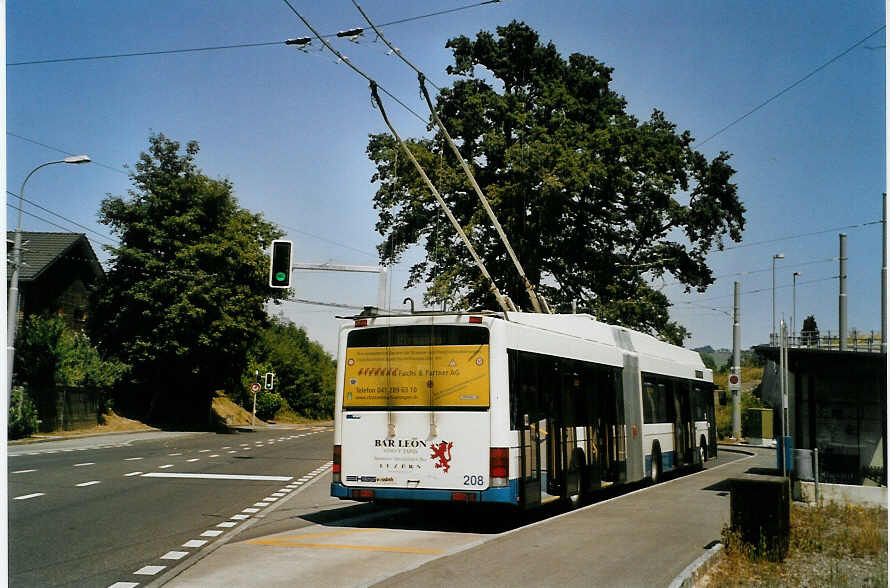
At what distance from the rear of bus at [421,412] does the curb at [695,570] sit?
301cm

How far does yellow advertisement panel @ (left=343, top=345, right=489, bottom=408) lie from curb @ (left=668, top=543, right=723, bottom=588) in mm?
3618

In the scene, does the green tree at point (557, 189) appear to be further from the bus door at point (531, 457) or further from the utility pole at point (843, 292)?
the bus door at point (531, 457)

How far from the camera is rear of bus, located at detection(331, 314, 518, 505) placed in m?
11.9

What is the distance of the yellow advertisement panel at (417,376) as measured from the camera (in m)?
12.2

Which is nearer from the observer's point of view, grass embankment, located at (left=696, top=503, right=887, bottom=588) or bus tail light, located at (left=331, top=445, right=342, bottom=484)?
grass embankment, located at (left=696, top=503, right=887, bottom=588)

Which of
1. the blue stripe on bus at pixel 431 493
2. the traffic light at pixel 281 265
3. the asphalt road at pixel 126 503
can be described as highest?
the traffic light at pixel 281 265

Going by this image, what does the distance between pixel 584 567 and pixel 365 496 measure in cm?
414

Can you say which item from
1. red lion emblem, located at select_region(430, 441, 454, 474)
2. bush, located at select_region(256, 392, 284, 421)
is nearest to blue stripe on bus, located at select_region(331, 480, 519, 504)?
red lion emblem, located at select_region(430, 441, 454, 474)

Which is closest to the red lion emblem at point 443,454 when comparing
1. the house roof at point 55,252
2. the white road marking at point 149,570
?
the white road marking at point 149,570

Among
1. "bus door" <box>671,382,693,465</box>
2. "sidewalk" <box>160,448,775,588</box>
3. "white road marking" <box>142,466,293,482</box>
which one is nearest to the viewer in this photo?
"sidewalk" <box>160,448,775,588</box>

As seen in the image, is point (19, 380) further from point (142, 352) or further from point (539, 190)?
point (539, 190)

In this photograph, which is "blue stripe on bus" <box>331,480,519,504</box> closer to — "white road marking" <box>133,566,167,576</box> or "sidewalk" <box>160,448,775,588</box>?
"sidewalk" <box>160,448,775,588</box>

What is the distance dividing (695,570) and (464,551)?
2.55m

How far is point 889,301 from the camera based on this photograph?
379 inches
